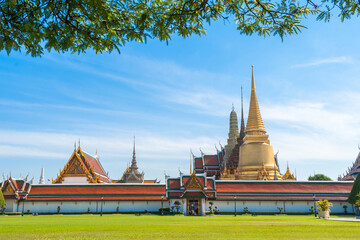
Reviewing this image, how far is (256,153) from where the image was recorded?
6012cm

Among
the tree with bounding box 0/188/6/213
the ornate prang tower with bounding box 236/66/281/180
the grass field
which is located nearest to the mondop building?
the tree with bounding box 0/188/6/213

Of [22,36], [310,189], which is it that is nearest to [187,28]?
[22,36]

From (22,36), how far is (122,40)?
1.67 m

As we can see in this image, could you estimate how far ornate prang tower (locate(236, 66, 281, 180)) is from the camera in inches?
2274

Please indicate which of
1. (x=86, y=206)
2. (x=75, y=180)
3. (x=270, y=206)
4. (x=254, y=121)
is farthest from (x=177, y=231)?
(x=254, y=121)

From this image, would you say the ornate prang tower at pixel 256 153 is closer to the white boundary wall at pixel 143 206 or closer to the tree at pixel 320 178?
the white boundary wall at pixel 143 206

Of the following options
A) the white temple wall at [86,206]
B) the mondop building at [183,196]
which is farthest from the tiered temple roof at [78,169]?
the white temple wall at [86,206]

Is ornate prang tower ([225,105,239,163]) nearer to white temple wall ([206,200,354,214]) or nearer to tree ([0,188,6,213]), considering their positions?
white temple wall ([206,200,354,214])

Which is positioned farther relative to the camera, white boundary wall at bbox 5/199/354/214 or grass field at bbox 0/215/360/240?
white boundary wall at bbox 5/199/354/214

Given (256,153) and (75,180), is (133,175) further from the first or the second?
(256,153)

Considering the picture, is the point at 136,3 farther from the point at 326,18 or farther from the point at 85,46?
the point at 326,18

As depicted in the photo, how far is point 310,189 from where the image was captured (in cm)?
4538

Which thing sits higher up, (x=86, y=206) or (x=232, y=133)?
(x=232, y=133)

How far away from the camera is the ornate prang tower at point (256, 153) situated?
57763mm
